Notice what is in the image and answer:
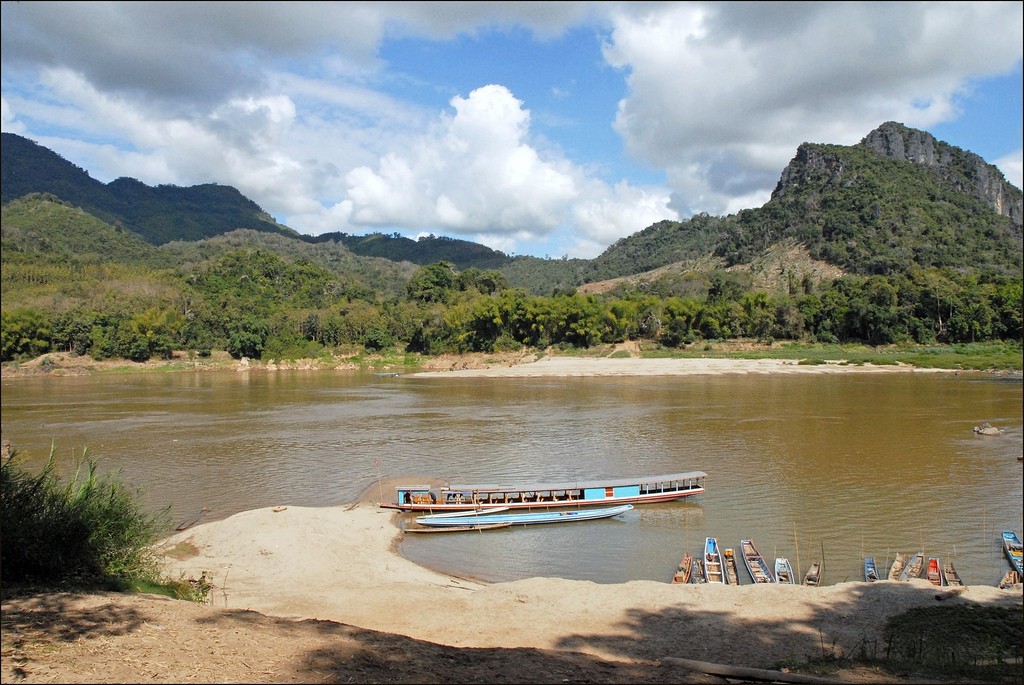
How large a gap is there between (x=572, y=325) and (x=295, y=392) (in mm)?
38121

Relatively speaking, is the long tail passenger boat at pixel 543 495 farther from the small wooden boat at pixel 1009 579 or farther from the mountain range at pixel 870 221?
the mountain range at pixel 870 221

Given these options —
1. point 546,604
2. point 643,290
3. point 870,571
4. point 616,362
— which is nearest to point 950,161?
point 643,290

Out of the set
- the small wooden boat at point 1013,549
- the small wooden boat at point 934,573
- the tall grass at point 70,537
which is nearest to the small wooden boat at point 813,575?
the small wooden boat at point 934,573

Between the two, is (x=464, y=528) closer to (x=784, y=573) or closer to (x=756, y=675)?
(x=784, y=573)

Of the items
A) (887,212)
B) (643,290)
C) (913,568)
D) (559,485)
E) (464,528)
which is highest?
(887,212)

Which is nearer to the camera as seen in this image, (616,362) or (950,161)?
(616,362)

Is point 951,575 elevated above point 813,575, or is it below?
above

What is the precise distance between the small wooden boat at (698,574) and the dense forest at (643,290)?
68344mm

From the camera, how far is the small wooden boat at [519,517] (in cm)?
1906

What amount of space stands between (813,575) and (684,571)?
9.05 feet

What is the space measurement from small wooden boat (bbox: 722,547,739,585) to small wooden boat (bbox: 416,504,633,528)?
4434mm

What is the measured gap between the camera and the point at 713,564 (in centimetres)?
1520

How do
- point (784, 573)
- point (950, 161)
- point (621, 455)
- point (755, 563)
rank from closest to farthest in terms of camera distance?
point (784, 573) → point (755, 563) → point (621, 455) → point (950, 161)

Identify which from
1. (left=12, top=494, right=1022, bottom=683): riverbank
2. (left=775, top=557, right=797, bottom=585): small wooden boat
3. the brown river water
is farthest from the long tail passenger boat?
(left=775, top=557, right=797, bottom=585): small wooden boat
